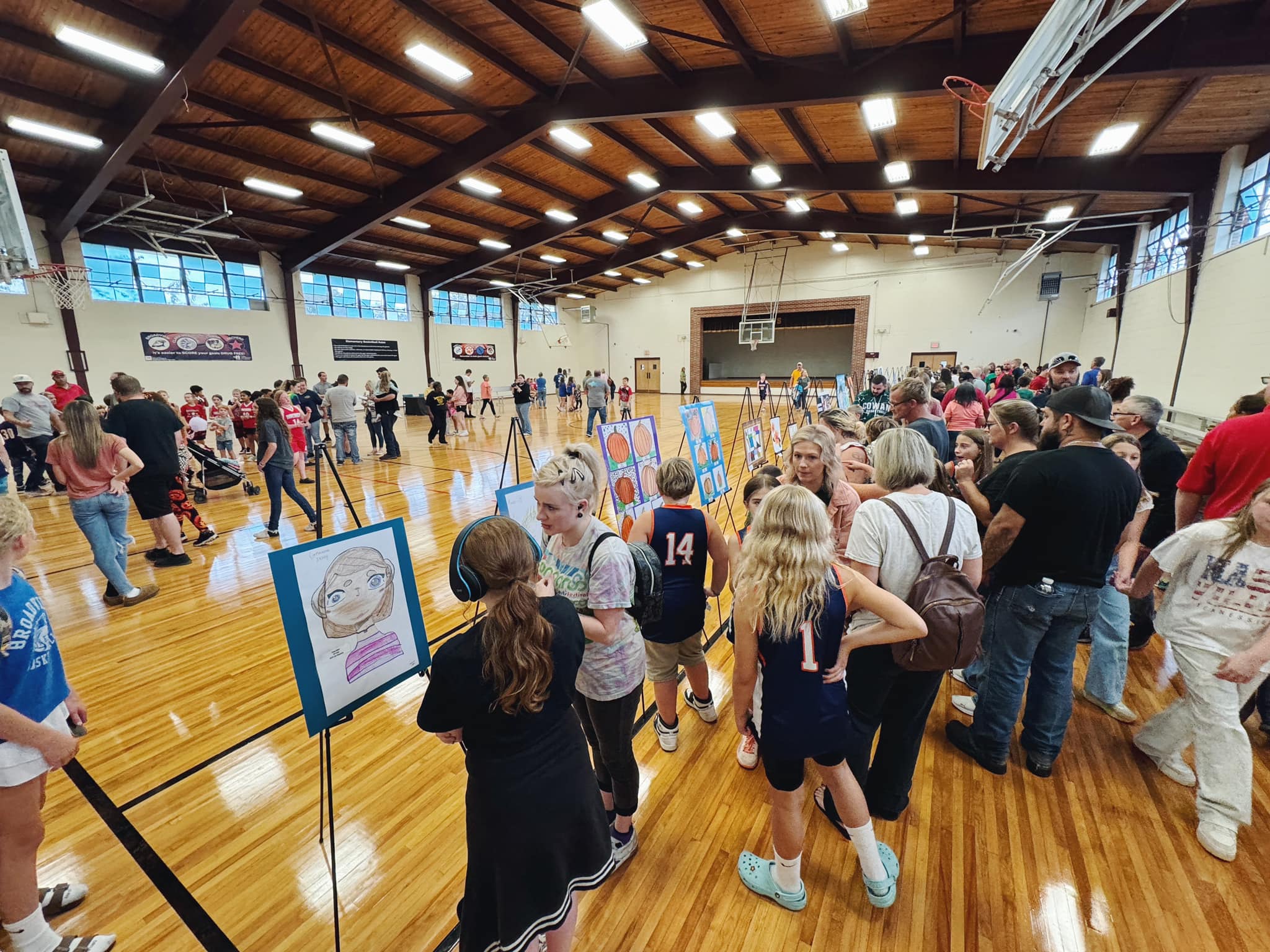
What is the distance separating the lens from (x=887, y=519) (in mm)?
1671

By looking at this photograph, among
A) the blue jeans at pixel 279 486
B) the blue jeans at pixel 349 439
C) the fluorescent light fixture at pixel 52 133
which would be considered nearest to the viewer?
the blue jeans at pixel 279 486

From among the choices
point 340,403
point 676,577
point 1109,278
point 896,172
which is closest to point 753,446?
point 676,577

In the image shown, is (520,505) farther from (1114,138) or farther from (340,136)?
(1114,138)

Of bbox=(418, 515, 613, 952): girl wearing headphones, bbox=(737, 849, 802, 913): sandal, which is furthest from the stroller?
bbox=(737, 849, 802, 913): sandal

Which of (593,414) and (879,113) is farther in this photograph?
(593,414)

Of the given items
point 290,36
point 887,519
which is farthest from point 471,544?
point 290,36

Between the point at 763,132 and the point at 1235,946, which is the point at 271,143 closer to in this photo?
the point at 763,132

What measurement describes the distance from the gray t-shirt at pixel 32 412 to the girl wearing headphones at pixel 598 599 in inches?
354

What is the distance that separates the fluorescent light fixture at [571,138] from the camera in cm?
868

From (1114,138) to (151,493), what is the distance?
42.0ft

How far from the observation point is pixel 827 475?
2336 millimetres

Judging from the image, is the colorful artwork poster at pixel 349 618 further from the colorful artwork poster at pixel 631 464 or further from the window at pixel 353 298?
the window at pixel 353 298

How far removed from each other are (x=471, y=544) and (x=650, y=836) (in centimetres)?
163

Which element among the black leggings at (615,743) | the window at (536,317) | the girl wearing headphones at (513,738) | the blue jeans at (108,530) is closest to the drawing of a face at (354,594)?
the girl wearing headphones at (513,738)
